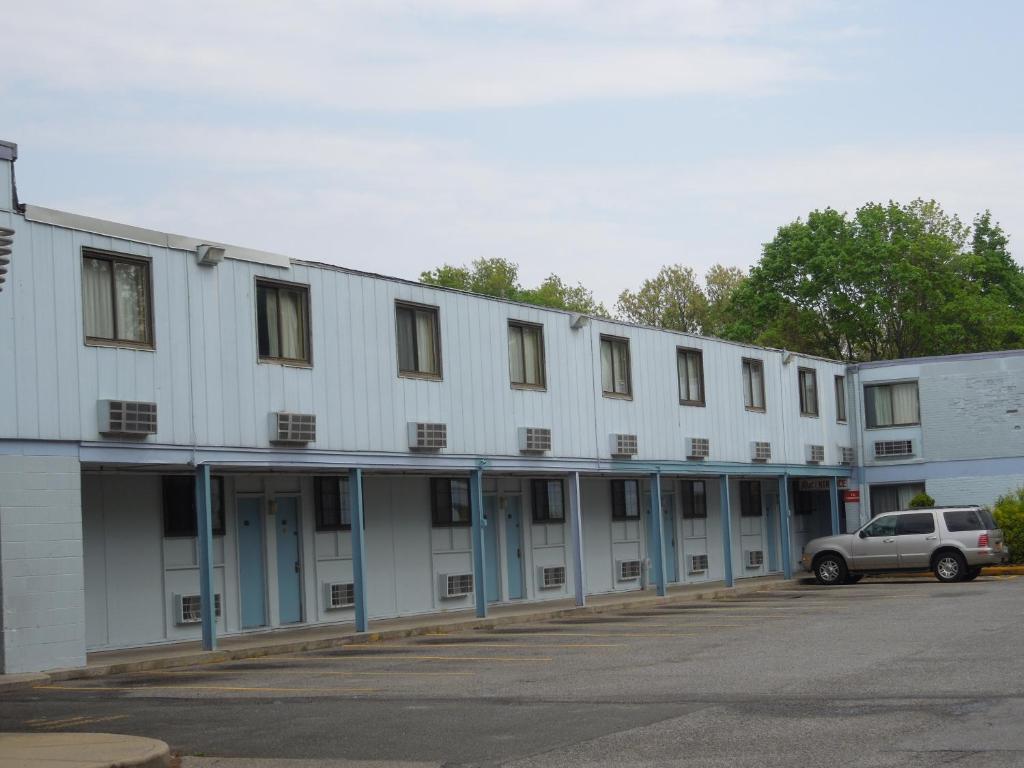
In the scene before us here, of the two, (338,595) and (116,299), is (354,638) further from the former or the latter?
(116,299)

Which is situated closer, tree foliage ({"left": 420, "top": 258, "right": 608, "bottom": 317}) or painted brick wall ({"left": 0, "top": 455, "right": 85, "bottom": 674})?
painted brick wall ({"left": 0, "top": 455, "right": 85, "bottom": 674})

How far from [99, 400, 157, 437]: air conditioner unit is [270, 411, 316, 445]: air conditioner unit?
2.34 metres

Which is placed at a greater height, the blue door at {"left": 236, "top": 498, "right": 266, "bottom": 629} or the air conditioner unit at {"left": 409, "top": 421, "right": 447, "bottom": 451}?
the air conditioner unit at {"left": 409, "top": 421, "right": 447, "bottom": 451}

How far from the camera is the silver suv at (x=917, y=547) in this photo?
30.2 m

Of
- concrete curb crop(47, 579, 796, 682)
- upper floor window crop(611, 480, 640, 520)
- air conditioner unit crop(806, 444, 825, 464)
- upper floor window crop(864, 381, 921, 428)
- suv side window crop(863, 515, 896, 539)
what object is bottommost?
concrete curb crop(47, 579, 796, 682)

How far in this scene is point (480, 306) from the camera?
85.4 feet

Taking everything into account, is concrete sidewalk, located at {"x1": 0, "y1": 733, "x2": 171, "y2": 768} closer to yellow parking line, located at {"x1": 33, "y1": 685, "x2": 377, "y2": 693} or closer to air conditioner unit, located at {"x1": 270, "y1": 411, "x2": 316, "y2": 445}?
yellow parking line, located at {"x1": 33, "y1": 685, "x2": 377, "y2": 693}

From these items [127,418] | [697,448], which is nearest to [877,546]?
[697,448]

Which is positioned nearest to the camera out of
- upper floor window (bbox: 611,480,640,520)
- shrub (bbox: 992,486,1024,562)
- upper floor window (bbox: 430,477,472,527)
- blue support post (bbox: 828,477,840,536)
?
upper floor window (bbox: 430,477,472,527)

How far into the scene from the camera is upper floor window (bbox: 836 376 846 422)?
133 ft

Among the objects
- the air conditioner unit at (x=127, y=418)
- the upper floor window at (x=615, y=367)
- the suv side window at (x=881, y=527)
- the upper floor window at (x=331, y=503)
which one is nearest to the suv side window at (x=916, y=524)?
the suv side window at (x=881, y=527)

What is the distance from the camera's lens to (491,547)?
28266 mm

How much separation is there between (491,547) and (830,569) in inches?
339

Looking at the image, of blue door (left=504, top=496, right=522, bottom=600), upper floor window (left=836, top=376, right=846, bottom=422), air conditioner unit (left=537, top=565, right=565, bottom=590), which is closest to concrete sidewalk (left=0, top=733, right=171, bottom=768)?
blue door (left=504, top=496, right=522, bottom=600)
